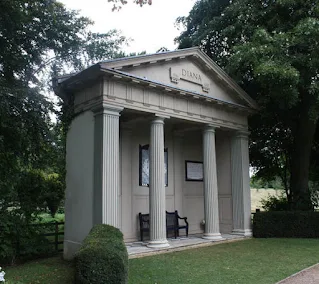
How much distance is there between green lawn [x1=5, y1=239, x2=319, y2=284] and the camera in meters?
7.69

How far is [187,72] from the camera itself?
41.7 ft

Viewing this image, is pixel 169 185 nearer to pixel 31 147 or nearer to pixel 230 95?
pixel 230 95

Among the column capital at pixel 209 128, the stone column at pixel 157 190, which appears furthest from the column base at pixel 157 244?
the column capital at pixel 209 128

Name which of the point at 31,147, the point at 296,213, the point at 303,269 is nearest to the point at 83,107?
the point at 31,147

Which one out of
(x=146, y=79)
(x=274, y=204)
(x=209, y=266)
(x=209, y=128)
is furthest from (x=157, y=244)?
(x=274, y=204)

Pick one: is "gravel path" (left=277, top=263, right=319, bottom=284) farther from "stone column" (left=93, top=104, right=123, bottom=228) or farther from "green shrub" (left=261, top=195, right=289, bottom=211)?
"green shrub" (left=261, top=195, right=289, bottom=211)

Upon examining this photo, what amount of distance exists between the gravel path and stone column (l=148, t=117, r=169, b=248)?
408 cm

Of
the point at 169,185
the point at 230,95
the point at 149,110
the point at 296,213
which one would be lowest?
the point at 296,213

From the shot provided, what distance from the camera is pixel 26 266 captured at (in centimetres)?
946

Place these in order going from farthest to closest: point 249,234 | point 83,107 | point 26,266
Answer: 1. point 249,234
2. point 83,107
3. point 26,266

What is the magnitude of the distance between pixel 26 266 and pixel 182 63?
8.18 meters

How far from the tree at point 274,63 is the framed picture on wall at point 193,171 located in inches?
155

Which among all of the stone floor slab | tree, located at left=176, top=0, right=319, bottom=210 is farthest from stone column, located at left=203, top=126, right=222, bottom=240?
tree, located at left=176, top=0, right=319, bottom=210

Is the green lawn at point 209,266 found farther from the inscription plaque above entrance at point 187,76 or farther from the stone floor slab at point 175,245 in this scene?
the inscription plaque above entrance at point 187,76
